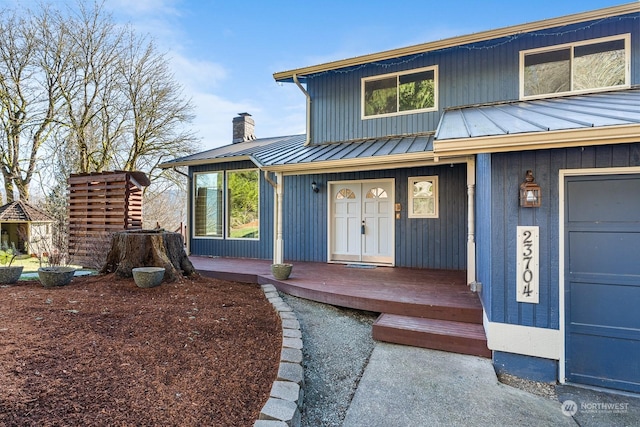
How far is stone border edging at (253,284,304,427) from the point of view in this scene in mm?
1830

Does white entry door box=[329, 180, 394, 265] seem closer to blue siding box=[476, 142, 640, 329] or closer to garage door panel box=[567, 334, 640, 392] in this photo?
blue siding box=[476, 142, 640, 329]

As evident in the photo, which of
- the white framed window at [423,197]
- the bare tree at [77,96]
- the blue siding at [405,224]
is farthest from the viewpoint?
the bare tree at [77,96]

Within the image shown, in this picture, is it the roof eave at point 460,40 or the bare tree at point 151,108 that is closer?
the roof eave at point 460,40

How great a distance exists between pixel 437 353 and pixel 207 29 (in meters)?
10.8

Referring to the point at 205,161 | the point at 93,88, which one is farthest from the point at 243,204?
the point at 93,88

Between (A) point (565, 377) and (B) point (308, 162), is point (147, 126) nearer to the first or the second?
(B) point (308, 162)

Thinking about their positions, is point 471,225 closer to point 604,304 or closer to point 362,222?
point 604,304

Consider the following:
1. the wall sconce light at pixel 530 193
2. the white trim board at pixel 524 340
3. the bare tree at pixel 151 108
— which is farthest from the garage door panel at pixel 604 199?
the bare tree at pixel 151 108

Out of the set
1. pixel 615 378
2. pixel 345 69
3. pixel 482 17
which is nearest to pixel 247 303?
pixel 615 378

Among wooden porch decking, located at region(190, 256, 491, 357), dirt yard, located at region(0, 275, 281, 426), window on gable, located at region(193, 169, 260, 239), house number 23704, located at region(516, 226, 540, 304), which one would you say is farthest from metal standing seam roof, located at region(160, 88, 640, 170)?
dirt yard, located at region(0, 275, 281, 426)

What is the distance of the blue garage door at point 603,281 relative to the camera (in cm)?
265

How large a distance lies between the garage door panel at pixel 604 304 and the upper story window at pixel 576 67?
4057mm

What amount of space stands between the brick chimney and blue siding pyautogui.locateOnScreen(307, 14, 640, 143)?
11.7ft

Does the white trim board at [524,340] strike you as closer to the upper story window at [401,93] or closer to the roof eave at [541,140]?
the roof eave at [541,140]
